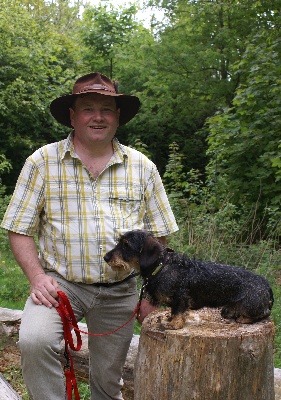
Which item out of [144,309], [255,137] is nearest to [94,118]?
[144,309]

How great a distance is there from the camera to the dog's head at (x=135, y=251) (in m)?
3.16

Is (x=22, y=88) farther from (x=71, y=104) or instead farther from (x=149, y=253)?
(x=149, y=253)

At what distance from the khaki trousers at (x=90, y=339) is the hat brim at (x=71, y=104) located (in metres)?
1.19

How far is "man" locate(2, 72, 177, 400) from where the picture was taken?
11.5 ft

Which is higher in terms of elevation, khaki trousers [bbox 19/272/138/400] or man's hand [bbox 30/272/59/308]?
man's hand [bbox 30/272/59/308]

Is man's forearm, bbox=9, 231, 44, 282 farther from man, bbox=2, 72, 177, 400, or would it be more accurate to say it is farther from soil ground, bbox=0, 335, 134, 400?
soil ground, bbox=0, 335, 134, 400

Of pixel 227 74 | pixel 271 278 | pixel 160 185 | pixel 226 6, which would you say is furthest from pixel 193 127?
pixel 160 185

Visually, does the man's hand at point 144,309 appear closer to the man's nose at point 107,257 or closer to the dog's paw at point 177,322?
the dog's paw at point 177,322

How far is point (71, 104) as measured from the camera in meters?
3.80

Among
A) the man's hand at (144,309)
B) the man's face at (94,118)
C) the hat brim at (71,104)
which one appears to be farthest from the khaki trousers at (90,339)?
the hat brim at (71,104)

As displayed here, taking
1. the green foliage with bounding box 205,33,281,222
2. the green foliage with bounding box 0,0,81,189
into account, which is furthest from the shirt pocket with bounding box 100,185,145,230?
the green foliage with bounding box 0,0,81,189

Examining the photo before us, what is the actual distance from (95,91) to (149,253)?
3.86ft

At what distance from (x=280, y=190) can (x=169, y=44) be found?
9.17 m

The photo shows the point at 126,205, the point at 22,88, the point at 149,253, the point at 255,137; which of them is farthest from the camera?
the point at 22,88
